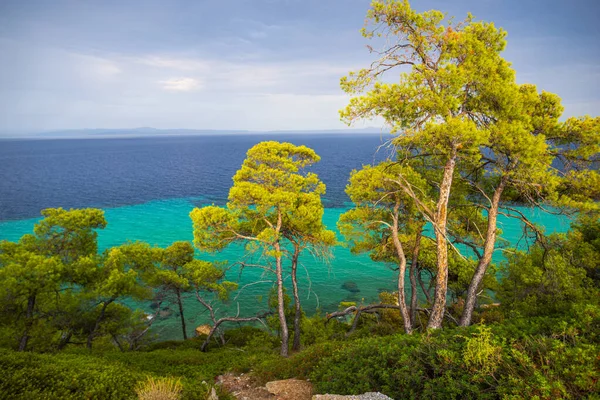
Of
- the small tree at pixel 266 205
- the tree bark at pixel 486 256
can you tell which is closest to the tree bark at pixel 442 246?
Answer: the tree bark at pixel 486 256

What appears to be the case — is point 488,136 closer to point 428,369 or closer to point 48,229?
point 428,369

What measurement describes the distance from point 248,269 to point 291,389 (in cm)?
2699

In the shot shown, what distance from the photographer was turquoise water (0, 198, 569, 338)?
88.2 feet

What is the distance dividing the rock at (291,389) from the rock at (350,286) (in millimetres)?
20643

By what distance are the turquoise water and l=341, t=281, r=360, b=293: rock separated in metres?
0.40

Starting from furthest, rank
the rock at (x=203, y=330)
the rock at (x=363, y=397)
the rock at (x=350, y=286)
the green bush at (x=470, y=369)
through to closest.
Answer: the rock at (x=350, y=286), the rock at (x=203, y=330), the rock at (x=363, y=397), the green bush at (x=470, y=369)

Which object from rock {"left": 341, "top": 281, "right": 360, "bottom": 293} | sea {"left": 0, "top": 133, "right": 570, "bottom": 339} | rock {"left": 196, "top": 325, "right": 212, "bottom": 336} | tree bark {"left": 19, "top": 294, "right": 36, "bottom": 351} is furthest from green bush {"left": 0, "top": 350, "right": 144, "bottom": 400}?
rock {"left": 341, "top": 281, "right": 360, "bottom": 293}

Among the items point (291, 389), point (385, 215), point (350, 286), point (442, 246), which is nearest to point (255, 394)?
point (291, 389)

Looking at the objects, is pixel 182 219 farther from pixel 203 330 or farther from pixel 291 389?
pixel 291 389

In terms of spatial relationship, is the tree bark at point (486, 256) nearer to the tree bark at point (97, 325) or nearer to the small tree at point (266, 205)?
the small tree at point (266, 205)

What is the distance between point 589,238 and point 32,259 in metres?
→ 25.4

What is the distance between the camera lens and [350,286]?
98.4 ft

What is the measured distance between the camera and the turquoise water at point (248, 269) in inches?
1058

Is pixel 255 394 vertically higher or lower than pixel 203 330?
higher
